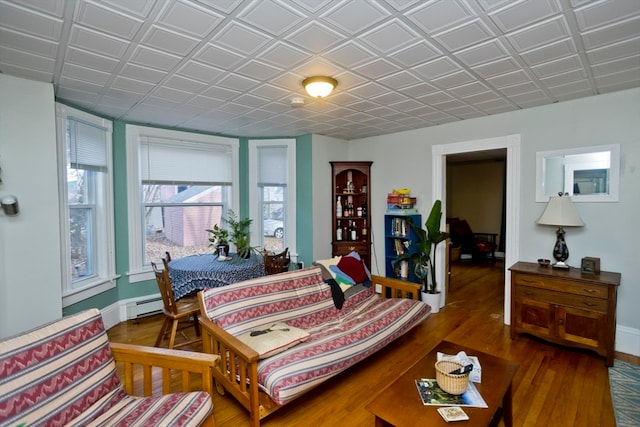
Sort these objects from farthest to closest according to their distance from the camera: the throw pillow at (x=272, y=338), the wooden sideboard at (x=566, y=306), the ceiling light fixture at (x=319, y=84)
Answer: the wooden sideboard at (x=566, y=306) < the ceiling light fixture at (x=319, y=84) < the throw pillow at (x=272, y=338)

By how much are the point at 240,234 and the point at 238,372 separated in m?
2.05

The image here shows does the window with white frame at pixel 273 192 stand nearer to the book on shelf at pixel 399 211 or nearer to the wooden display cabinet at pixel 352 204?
the wooden display cabinet at pixel 352 204

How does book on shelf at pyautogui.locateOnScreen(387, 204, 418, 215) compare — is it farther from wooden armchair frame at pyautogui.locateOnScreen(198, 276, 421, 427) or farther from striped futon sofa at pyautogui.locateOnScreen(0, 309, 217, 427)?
striped futon sofa at pyautogui.locateOnScreen(0, 309, 217, 427)

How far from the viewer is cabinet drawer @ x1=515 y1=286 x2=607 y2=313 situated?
9.03 ft

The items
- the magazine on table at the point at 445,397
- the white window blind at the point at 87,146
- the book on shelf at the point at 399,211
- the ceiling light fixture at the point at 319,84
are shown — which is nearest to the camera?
the magazine on table at the point at 445,397

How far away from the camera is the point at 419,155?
438 cm

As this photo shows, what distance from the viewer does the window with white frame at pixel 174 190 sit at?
399 cm

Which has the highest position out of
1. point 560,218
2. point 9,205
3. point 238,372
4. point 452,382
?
point 9,205

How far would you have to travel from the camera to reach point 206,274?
3205 millimetres

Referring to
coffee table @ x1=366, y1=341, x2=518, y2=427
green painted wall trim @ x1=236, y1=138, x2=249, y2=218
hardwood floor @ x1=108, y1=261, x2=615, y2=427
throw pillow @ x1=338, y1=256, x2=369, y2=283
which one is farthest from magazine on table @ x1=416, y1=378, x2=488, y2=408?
green painted wall trim @ x1=236, y1=138, x2=249, y2=218

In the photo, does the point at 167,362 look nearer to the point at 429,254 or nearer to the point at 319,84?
the point at 319,84

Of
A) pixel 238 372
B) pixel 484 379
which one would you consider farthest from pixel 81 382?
pixel 484 379

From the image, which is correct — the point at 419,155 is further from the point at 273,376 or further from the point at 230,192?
the point at 273,376

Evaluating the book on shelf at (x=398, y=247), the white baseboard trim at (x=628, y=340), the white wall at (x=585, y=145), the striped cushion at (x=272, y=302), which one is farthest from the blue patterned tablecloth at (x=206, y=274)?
the white baseboard trim at (x=628, y=340)
